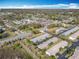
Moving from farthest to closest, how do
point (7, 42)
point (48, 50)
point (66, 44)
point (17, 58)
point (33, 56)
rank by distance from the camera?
point (7, 42) → point (66, 44) → point (48, 50) → point (33, 56) → point (17, 58)

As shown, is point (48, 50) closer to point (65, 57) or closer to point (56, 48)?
point (56, 48)

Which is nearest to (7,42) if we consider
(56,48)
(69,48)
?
(56,48)

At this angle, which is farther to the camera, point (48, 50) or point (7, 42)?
point (7, 42)

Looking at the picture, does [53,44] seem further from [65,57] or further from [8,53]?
[8,53]

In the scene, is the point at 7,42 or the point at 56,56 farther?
the point at 7,42

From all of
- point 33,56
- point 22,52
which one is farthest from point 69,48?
point 22,52

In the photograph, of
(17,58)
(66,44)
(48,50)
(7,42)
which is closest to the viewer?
(17,58)

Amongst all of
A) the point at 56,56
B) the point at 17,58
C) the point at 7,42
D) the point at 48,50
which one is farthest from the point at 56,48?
the point at 7,42

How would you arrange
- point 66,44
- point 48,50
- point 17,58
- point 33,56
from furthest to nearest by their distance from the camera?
point 66,44 → point 48,50 → point 33,56 → point 17,58

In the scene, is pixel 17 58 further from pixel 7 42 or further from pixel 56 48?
pixel 7 42
